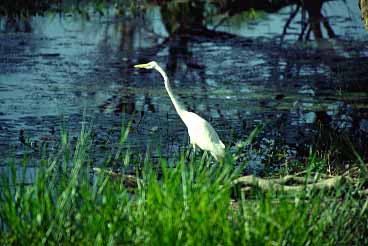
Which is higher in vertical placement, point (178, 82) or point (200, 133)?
point (200, 133)

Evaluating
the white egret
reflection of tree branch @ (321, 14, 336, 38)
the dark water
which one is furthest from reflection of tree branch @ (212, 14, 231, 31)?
the white egret

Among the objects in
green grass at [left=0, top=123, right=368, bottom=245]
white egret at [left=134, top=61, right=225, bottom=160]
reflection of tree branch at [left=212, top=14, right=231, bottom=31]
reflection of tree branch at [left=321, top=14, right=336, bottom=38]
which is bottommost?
reflection of tree branch at [left=212, top=14, right=231, bottom=31]

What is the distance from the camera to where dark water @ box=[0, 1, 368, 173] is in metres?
6.84

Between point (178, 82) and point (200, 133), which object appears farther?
point (178, 82)

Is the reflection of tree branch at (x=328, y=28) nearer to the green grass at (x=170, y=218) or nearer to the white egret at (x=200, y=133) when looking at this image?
the white egret at (x=200, y=133)

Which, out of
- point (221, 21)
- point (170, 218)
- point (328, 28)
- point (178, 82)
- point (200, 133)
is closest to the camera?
point (170, 218)

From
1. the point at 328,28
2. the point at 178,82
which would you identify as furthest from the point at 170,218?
the point at 328,28

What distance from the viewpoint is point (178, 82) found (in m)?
8.63

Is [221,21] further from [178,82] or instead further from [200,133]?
[200,133]

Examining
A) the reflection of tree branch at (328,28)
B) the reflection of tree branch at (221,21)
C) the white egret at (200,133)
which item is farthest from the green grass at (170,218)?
the reflection of tree branch at (221,21)

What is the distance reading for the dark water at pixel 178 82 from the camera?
22.4 feet

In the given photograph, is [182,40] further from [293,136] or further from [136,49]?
[293,136]

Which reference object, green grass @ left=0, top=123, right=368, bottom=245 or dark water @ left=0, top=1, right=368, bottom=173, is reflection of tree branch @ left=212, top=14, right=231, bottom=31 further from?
green grass @ left=0, top=123, right=368, bottom=245

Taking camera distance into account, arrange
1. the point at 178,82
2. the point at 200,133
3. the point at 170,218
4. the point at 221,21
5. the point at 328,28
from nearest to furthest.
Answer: the point at 170,218 < the point at 200,133 < the point at 178,82 < the point at 328,28 < the point at 221,21
